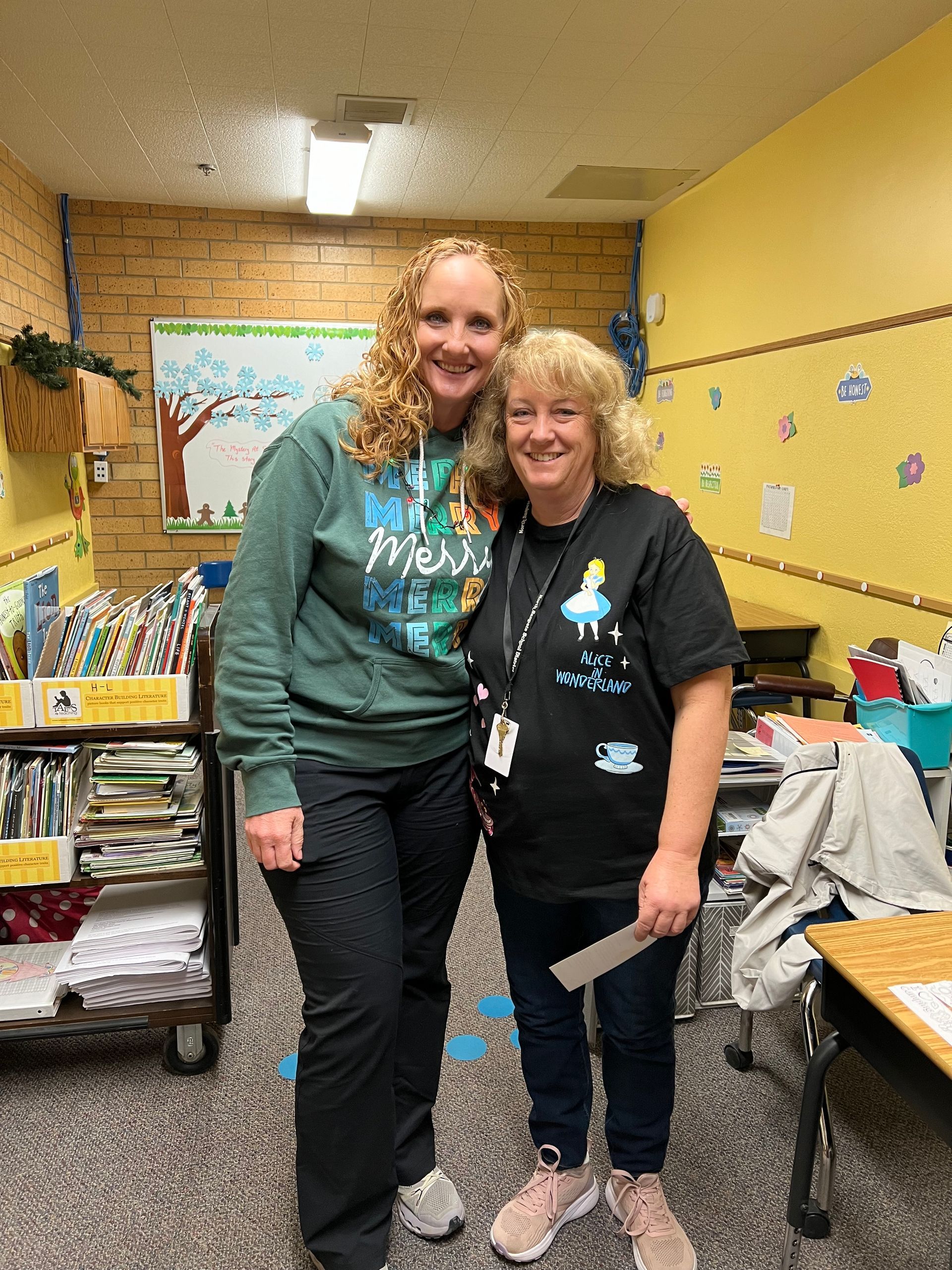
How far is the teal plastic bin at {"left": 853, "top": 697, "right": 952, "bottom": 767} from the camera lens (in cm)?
210

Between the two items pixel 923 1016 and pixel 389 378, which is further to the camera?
pixel 389 378

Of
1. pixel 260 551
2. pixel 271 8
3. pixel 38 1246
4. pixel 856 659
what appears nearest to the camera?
pixel 260 551

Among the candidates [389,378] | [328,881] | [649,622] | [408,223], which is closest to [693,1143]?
[328,881]

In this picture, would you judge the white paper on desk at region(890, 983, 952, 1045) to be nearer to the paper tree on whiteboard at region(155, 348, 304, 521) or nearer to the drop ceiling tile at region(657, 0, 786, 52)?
the drop ceiling tile at region(657, 0, 786, 52)

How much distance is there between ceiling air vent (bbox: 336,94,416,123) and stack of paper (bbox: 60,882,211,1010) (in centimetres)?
292

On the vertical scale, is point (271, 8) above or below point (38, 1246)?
above

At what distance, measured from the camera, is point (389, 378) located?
1438 millimetres

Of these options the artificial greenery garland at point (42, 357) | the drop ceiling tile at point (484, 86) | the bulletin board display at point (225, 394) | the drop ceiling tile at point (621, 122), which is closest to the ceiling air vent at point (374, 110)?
the drop ceiling tile at point (484, 86)

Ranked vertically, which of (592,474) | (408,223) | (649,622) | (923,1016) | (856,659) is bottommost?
(923,1016)

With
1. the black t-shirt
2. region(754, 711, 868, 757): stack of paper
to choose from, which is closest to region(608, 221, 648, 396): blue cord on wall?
region(754, 711, 868, 757): stack of paper

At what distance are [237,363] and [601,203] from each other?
2239 millimetres

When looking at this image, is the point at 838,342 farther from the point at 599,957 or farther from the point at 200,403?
the point at 200,403

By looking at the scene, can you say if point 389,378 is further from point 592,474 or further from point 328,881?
point 328,881

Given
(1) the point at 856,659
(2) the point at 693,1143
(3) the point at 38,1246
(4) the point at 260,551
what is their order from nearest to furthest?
(4) the point at 260,551 → (3) the point at 38,1246 → (2) the point at 693,1143 → (1) the point at 856,659
